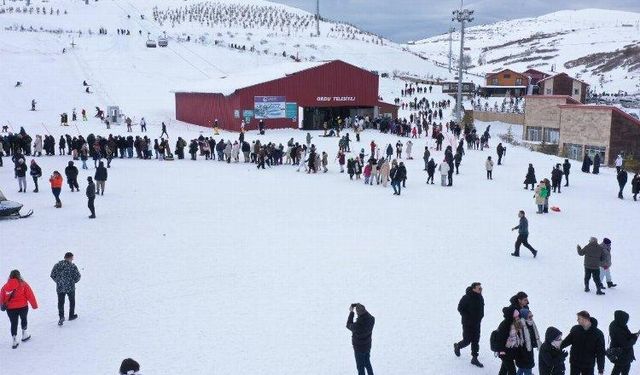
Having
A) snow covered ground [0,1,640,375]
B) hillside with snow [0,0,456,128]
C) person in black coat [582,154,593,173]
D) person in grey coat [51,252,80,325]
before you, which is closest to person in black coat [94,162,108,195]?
snow covered ground [0,1,640,375]

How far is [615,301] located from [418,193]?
32.6ft

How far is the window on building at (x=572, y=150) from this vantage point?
3541 centimetres

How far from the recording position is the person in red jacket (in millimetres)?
7953

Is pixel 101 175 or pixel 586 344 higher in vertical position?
pixel 101 175

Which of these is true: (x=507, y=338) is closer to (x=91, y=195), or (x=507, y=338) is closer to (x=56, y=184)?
(x=91, y=195)

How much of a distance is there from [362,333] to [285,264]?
4958 mm

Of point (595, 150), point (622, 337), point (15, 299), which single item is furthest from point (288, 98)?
point (622, 337)

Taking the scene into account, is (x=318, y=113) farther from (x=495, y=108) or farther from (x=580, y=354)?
(x=580, y=354)

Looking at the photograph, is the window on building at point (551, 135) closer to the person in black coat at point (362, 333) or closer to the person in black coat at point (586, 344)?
the person in black coat at point (586, 344)

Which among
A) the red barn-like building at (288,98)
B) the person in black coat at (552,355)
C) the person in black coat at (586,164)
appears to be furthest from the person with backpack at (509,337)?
the red barn-like building at (288,98)

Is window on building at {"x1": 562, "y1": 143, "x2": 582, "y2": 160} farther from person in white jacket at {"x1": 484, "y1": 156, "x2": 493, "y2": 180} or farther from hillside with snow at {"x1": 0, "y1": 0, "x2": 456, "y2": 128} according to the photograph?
hillside with snow at {"x1": 0, "y1": 0, "x2": 456, "y2": 128}

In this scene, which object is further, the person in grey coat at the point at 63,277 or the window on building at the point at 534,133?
the window on building at the point at 534,133

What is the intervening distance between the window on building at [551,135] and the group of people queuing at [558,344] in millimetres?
35160

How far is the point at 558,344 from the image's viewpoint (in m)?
6.24
